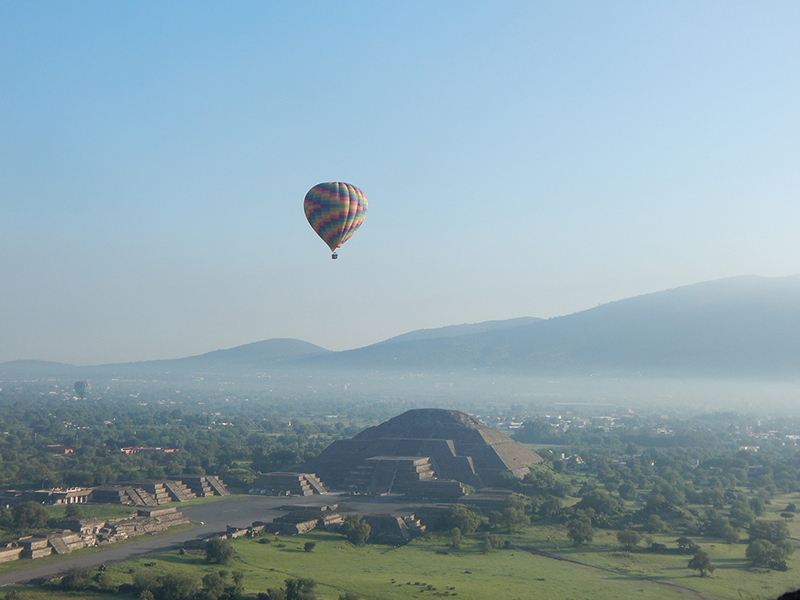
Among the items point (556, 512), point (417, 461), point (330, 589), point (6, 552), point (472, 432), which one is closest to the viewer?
point (330, 589)

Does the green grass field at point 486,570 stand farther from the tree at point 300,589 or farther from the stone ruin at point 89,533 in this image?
the stone ruin at point 89,533

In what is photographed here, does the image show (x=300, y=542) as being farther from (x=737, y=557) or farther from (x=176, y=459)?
(x=176, y=459)

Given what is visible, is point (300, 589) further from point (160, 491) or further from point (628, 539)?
point (160, 491)

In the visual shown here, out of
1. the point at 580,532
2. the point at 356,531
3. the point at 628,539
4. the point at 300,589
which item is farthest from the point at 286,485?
the point at 300,589

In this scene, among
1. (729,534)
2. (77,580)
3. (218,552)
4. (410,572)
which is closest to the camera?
(77,580)

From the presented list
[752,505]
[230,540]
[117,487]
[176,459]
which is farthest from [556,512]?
[176,459]
